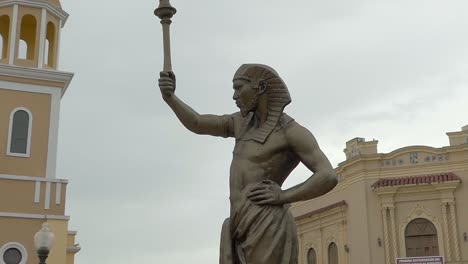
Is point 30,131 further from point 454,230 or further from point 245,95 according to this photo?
point 245,95

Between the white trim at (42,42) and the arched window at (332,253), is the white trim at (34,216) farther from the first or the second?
the arched window at (332,253)

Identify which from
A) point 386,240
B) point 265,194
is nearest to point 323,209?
point 386,240

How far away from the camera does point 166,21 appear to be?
383cm

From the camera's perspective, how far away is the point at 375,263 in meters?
A: 25.8

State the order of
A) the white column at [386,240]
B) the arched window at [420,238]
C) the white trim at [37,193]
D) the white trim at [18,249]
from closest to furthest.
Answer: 1. the white trim at [18,249]
2. the white trim at [37,193]
3. the arched window at [420,238]
4. the white column at [386,240]

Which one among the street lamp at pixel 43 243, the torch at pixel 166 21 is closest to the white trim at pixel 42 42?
the street lamp at pixel 43 243

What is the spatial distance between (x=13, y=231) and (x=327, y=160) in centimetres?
1697

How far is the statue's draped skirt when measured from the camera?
339 centimetres

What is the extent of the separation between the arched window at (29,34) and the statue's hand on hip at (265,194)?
18519 millimetres

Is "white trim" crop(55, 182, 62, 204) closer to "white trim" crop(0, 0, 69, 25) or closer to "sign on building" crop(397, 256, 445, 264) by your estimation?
"white trim" crop(0, 0, 69, 25)

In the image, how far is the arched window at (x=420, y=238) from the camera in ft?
83.5

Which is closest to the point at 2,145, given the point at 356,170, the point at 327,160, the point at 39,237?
the point at 39,237

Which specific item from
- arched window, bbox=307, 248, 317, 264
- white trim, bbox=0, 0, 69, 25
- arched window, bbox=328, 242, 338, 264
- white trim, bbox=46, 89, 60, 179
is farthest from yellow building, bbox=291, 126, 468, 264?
white trim, bbox=0, 0, 69, 25

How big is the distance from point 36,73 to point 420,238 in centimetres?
1507
